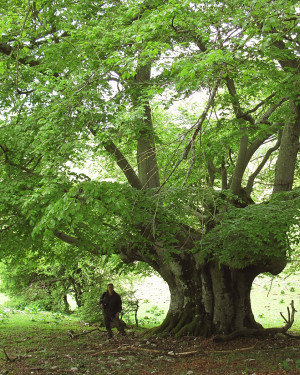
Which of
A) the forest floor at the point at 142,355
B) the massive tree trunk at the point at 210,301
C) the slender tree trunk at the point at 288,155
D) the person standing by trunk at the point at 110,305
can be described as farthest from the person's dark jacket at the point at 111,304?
the slender tree trunk at the point at 288,155

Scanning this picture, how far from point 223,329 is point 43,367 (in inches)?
224

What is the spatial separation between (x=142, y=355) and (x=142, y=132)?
593 cm

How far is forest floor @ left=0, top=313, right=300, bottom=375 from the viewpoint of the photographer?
7695mm

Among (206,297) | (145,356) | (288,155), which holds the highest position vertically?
(288,155)

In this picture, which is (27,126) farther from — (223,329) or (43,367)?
(223,329)

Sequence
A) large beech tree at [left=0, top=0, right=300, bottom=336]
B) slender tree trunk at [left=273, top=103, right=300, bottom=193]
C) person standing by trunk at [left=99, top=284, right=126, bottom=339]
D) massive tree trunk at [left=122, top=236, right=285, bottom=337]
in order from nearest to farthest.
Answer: large beech tree at [left=0, top=0, right=300, bottom=336]
slender tree trunk at [left=273, top=103, right=300, bottom=193]
massive tree trunk at [left=122, top=236, right=285, bottom=337]
person standing by trunk at [left=99, top=284, right=126, bottom=339]

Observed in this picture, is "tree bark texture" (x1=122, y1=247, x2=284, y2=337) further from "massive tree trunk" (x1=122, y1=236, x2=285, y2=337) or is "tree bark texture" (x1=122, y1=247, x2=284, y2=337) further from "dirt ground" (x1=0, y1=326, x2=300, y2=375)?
"dirt ground" (x1=0, y1=326, x2=300, y2=375)

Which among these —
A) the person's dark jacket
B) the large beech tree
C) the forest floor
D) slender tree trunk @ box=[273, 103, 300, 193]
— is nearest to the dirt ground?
the forest floor

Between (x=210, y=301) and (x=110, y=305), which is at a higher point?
(x=110, y=305)

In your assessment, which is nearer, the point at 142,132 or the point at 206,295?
the point at 142,132

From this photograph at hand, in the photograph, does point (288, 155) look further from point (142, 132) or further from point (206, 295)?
point (206, 295)

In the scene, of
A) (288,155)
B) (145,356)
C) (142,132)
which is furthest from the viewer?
(142,132)

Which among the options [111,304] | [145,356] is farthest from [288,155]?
[111,304]

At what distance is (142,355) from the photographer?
9.21 metres
